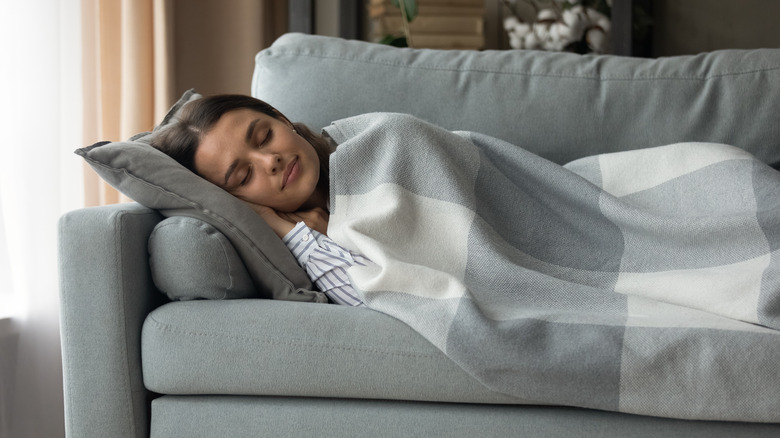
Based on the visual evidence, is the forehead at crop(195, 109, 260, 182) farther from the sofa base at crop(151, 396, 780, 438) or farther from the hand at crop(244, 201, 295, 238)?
the sofa base at crop(151, 396, 780, 438)

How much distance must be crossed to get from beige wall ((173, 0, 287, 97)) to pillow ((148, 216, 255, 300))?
64.1 inches

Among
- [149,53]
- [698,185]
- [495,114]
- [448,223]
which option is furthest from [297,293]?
[149,53]

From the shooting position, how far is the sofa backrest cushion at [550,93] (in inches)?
63.3

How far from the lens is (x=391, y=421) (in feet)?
3.62

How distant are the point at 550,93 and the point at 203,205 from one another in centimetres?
83

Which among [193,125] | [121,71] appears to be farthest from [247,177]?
[121,71]

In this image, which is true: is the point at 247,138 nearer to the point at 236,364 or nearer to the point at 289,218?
the point at 289,218

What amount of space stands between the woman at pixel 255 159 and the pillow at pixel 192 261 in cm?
17

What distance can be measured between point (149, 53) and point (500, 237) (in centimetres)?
147

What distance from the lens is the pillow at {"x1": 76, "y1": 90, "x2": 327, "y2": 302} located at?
125 centimetres

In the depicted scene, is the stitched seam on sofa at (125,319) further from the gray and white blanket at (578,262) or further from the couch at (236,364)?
the gray and white blanket at (578,262)

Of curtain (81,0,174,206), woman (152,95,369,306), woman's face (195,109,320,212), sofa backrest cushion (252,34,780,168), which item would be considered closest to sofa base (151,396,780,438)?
woman (152,95,369,306)

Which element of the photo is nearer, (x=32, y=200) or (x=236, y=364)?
(x=236, y=364)

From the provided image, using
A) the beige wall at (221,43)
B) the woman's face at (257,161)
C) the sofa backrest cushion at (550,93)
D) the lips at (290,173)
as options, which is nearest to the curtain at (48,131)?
the beige wall at (221,43)
